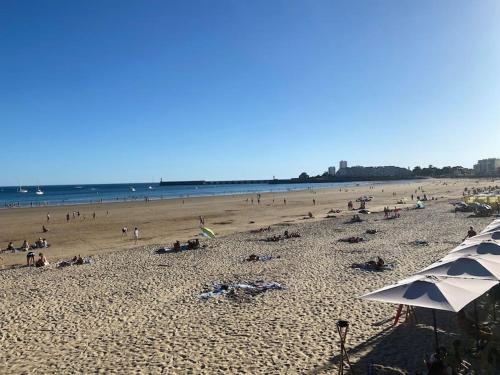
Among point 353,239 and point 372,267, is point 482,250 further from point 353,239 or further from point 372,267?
point 353,239

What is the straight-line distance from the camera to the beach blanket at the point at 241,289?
13352 millimetres

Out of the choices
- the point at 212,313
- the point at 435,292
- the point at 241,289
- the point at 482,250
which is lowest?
the point at 212,313

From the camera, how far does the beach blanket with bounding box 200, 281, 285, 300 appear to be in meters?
13.4

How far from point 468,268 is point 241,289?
280 inches

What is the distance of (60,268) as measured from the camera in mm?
19297

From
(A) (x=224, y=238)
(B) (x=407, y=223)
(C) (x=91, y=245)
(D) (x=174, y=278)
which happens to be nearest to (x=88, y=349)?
(D) (x=174, y=278)

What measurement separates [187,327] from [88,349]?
94.3 inches

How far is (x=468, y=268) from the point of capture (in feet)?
28.8

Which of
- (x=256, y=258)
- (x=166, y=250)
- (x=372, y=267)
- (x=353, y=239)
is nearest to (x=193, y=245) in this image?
(x=166, y=250)

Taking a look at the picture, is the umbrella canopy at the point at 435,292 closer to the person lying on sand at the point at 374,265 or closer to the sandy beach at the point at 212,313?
the sandy beach at the point at 212,313

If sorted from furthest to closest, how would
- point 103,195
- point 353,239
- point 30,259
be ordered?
1. point 103,195
2. point 353,239
3. point 30,259

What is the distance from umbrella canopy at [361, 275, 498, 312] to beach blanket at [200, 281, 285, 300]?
20.5ft

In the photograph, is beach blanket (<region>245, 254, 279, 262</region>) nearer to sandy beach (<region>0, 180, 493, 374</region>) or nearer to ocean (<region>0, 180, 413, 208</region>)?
sandy beach (<region>0, 180, 493, 374</region>)

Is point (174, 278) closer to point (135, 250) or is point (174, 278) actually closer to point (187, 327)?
point (187, 327)
